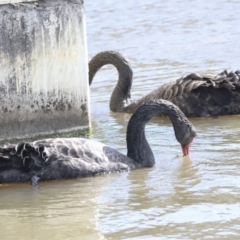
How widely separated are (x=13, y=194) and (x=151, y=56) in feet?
19.5

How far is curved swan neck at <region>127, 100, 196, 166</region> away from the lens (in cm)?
815

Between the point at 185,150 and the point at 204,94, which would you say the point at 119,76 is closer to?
the point at 204,94

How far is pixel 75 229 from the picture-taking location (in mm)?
6336

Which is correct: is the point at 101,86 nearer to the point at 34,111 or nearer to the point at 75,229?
the point at 34,111

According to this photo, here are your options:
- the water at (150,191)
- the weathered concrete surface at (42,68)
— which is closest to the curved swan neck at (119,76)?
the water at (150,191)

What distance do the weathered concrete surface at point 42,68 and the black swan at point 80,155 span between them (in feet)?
3.06

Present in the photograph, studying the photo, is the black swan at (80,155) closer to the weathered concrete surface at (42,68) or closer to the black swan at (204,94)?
the weathered concrete surface at (42,68)

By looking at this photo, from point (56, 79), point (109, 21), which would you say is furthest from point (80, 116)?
point (109, 21)

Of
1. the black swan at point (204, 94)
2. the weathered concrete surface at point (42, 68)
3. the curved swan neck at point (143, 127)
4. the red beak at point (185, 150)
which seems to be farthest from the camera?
the black swan at point (204, 94)

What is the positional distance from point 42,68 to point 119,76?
2.39 metres

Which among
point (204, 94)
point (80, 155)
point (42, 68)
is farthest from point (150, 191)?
point (204, 94)

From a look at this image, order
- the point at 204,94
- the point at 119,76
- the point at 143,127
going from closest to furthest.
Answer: the point at 143,127 → the point at 204,94 → the point at 119,76

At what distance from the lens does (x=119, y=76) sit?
11.0 metres

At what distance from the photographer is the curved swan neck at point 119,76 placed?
1066 cm
